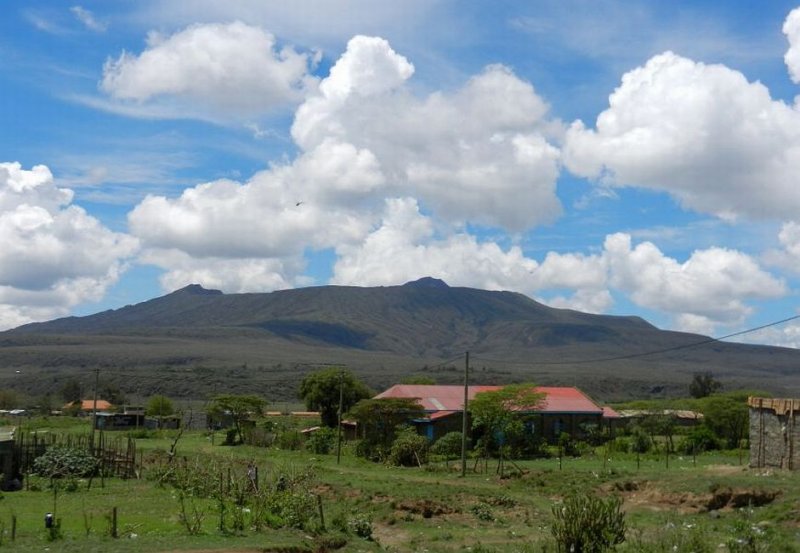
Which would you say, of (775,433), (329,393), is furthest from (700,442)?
(329,393)

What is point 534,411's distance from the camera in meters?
59.5

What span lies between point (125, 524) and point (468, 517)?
39.4 feet

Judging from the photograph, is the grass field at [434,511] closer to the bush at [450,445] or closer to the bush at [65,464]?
the bush at [65,464]

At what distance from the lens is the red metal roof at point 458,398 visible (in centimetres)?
6397

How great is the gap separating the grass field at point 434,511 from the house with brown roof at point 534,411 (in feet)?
48.1

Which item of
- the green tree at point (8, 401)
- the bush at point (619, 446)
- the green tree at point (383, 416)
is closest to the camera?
the green tree at point (383, 416)

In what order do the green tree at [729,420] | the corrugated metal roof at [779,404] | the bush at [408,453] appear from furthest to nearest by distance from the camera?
1. the green tree at [729,420]
2. the bush at [408,453]
3. the corrugated metal roof at [779,404]

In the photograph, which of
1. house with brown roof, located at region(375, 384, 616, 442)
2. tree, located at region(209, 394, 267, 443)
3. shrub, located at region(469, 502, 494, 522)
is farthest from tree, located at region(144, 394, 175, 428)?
shrub, located at region(469, 502, 494, 522)

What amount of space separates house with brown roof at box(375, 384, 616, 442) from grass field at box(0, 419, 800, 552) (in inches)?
577

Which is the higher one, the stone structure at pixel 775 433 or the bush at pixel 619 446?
the stone structure at pixel 775 433

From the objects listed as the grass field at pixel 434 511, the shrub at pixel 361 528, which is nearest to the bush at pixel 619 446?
the grass field at pixel 434 511

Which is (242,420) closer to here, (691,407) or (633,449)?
(633,449)

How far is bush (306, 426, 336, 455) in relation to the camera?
2259 inches

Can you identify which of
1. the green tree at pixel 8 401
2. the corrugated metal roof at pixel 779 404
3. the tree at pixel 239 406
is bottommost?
the green tree at pixel 8 401
